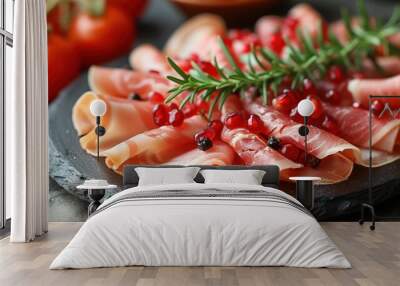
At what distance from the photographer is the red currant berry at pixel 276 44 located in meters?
5.92

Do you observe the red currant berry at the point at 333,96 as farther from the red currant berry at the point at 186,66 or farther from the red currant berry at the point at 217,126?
the red currant berry at the point at 186,66

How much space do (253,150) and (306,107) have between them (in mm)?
572

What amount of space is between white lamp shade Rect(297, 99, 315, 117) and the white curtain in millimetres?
2144

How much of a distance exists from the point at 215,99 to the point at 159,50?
884 millimetres

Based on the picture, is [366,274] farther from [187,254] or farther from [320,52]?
[320,52]

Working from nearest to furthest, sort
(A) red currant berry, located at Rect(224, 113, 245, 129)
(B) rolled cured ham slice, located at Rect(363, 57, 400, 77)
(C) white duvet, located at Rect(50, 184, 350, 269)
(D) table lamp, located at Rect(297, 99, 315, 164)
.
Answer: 1. (C) white duvet, located at Rect(50, 184, 350, 269)
2. (D) table lamp, located at Rect(297, 99, 315, 164)
3. (A) red currant berry, located at Rect(224, 113, 245, 129)
4. (B) rolled cured ham slice, located at Rect(363, 57, 400, 77)

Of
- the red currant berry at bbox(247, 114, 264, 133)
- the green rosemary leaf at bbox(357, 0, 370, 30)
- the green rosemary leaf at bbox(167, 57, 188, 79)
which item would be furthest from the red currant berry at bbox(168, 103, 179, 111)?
the green rosemary leaf at bbox(357, 0, 370, 30)

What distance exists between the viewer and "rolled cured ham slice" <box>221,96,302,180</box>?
5.52 metres

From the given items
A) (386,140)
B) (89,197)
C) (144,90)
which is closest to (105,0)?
(144,90)

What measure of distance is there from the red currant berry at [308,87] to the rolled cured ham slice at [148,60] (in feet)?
4.02

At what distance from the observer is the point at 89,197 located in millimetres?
5590

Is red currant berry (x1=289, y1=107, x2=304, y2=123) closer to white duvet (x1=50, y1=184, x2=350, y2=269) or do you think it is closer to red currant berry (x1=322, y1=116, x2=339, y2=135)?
red currant berry (x1=322, y1=116, x2=339, y2=135)

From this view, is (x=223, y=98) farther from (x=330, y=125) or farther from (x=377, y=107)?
(x=377, y=107)

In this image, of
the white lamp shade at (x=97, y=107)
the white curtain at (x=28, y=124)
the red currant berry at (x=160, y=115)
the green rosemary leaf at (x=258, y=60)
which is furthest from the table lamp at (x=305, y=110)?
the white curtain at (x=28, y=124)
